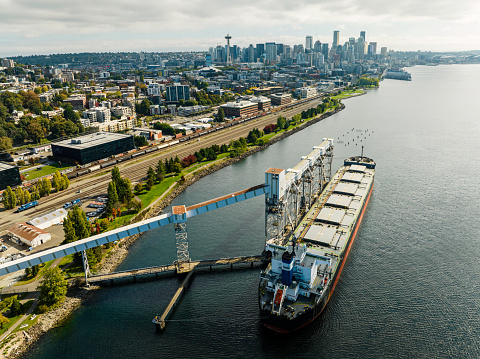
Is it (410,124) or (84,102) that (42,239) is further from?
(410,124)

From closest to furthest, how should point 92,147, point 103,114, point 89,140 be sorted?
1. point 92,147
2. point 89,140
3. point 103,114

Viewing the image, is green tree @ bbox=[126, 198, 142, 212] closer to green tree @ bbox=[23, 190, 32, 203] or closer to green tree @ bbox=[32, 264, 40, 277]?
green tree @ bbox=[32, 264, 40, 277]

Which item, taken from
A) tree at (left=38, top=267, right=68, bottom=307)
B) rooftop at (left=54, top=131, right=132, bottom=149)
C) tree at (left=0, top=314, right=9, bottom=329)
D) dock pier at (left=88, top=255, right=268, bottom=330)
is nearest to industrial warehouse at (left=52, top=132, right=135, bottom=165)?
rooftop at (left=54, top=131, right=132, bottom=149)

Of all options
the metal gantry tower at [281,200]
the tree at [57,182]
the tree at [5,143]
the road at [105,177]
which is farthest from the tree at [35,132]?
the metal gantry tower at [281,200]

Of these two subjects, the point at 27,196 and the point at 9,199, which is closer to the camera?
the point at 9,199

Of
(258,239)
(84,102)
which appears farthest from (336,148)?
(84,102)

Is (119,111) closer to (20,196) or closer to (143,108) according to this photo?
(143,108)

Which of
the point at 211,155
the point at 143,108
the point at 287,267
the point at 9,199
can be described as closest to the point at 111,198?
the point at 9,199
